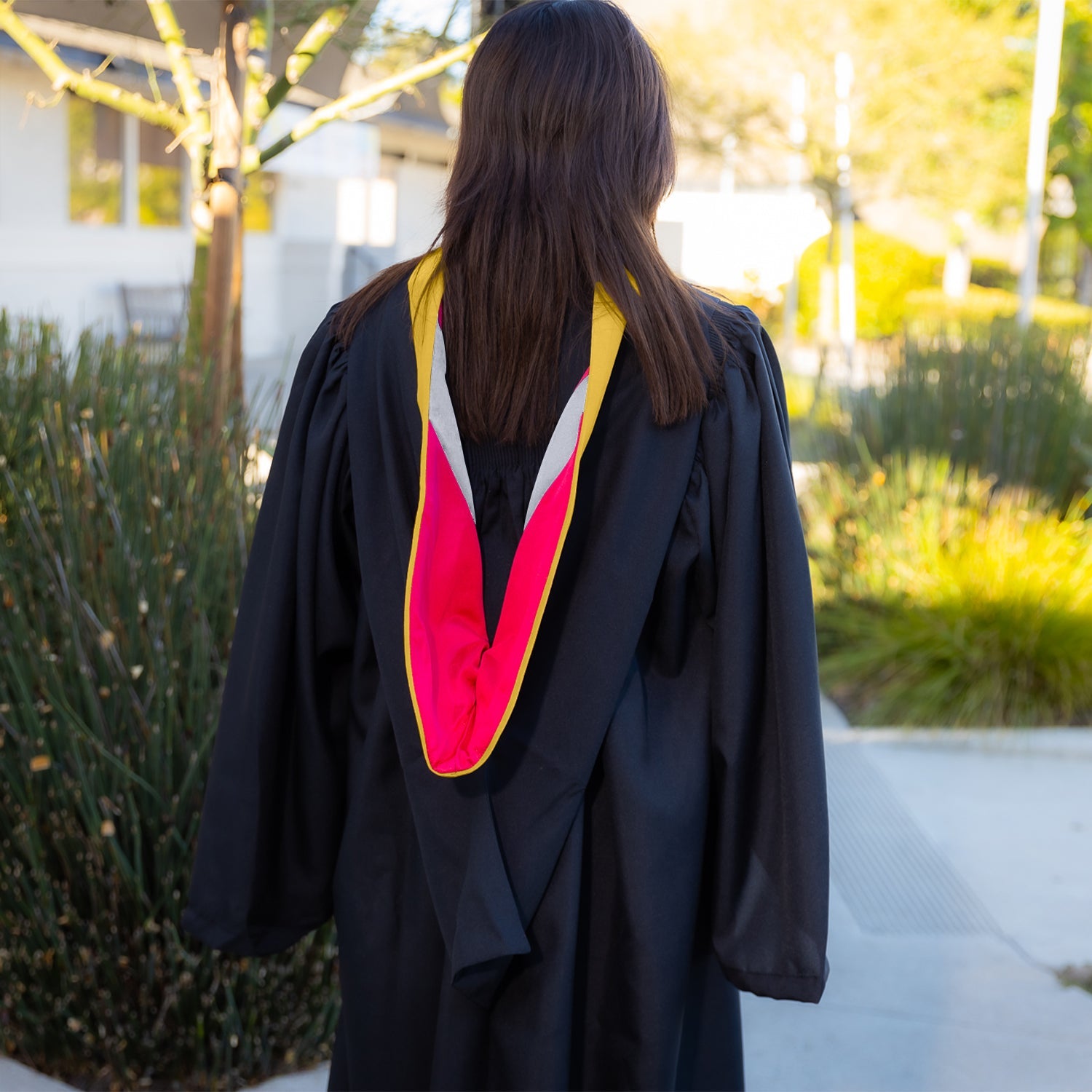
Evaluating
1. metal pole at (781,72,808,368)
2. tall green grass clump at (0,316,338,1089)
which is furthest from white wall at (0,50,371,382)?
metal pole at (781,72,808,368)

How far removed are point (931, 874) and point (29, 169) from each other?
9.08m

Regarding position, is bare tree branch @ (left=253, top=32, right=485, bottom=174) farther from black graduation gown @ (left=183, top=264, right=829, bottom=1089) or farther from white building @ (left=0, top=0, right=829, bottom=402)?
black graduation gown @ (left=183, top=264, right=829, bottom=1089)

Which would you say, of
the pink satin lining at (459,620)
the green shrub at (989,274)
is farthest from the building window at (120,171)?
the green shrub at (989,274)

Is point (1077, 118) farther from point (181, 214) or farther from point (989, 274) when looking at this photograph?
point (181, 214)

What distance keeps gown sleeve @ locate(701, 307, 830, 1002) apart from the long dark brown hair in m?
0.08

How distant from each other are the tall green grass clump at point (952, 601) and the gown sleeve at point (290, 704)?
3.16m

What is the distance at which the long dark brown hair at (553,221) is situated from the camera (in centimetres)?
143

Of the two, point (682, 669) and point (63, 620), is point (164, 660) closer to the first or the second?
point (63, 620)

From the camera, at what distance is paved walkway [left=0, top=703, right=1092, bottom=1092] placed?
97.4 inches

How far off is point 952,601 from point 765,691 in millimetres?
3348

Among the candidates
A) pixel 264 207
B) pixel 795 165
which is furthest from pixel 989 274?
pixel 264 207

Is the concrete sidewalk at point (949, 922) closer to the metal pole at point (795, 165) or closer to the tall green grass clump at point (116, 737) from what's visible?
the tall green grass clump at point (116, 737)

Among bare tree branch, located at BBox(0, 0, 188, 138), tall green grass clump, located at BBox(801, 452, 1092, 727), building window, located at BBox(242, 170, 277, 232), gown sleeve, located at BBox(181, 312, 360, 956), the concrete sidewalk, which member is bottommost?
the concrete sidewalk

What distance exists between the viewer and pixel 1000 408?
17.0ft
